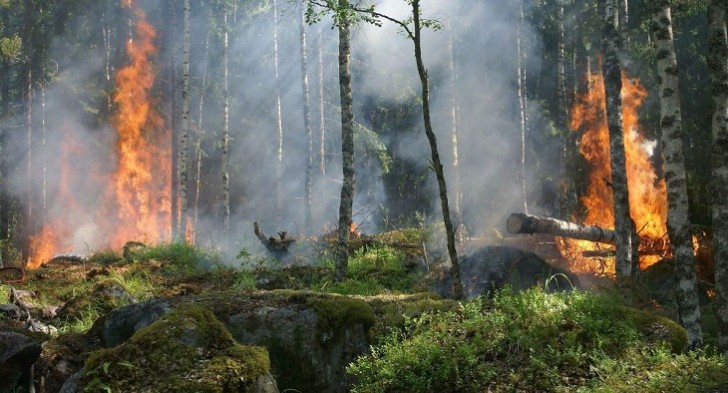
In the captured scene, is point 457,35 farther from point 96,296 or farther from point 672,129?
point 96,296

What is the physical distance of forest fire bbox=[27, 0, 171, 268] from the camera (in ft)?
96.1

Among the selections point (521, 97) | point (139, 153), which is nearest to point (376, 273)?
point (521, 97)

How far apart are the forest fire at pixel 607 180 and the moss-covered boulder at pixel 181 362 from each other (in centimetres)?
1229

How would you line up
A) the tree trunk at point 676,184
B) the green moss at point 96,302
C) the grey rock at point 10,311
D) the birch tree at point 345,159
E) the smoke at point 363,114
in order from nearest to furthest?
the tree trunk at point 676,184, the grey rock at point 10,311, the green moss at point 96,302, the birch tree at point 345,159, the smoke at point 363,114

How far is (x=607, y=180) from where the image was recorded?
48.2 feet

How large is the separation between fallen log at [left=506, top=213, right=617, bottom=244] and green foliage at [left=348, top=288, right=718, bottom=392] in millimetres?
8105

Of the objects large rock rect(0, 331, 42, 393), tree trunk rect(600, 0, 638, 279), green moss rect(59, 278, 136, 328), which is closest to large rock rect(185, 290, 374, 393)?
large rock rect(0, 331, 42, 393)

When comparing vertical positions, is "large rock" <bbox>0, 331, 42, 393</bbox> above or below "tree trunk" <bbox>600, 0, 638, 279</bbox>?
below

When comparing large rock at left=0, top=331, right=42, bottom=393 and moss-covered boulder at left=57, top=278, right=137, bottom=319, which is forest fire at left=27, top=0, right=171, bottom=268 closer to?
moss-covered boulder at left=57, top=278, right=137, bottom=319

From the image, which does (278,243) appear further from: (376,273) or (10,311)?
(10,311)

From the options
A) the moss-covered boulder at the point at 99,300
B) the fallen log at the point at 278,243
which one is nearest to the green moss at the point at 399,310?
the moss-covered boulder at the point at 99,300

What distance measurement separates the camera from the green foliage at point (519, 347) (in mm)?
5000

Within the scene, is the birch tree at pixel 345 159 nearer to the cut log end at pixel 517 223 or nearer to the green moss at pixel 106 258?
the cut log end at pixel 517 223

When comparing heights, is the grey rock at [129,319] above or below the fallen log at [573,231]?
below
